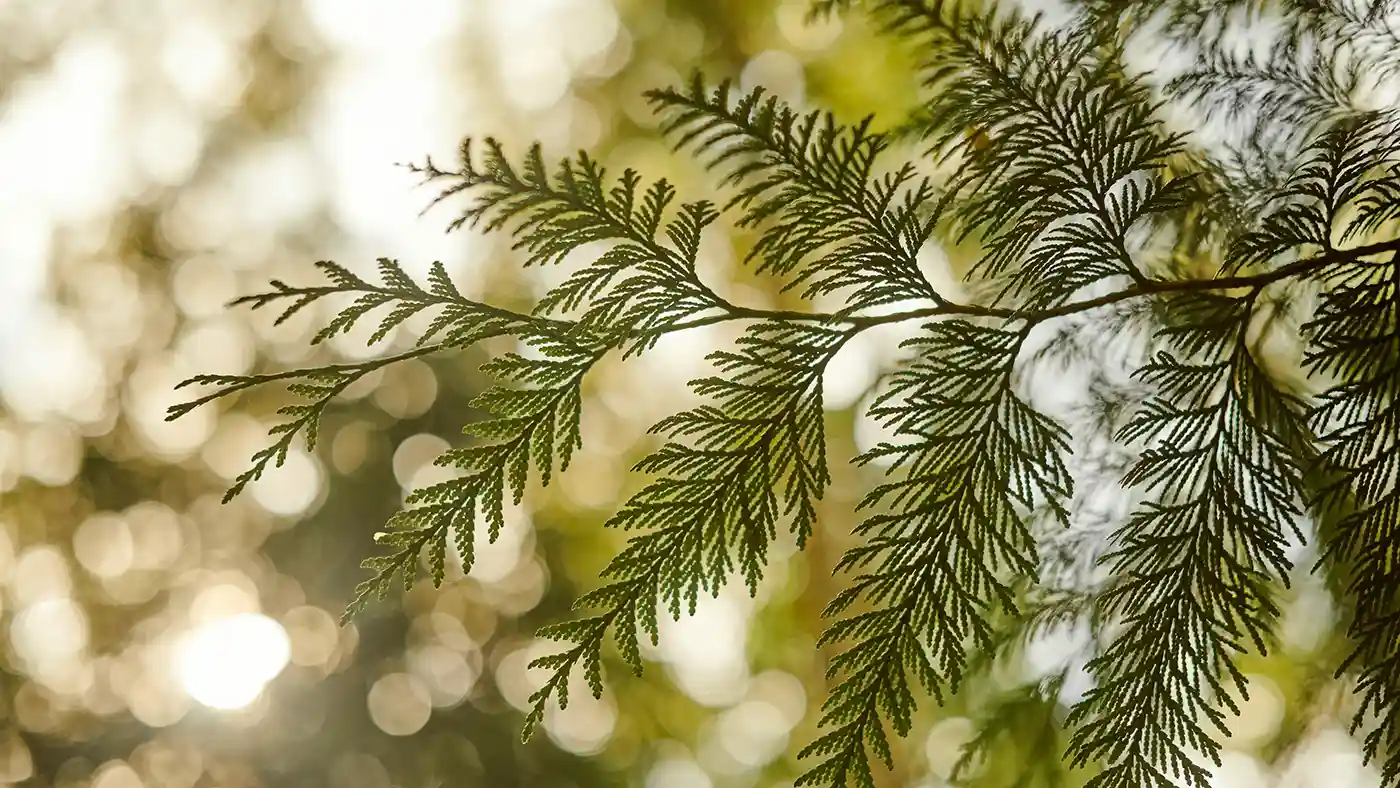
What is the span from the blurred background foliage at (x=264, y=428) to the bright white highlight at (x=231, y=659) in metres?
0.01

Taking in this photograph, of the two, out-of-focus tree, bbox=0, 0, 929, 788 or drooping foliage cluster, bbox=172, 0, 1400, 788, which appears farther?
out-of-focus tree, bbox=0, 0, 929, 788

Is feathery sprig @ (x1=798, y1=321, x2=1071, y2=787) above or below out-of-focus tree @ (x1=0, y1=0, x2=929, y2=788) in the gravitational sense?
below

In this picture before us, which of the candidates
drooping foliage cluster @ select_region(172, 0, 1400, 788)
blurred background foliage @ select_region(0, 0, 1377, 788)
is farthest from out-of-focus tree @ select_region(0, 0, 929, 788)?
drooping foliage cluster @ select_region(172, 0, 1400, 788)

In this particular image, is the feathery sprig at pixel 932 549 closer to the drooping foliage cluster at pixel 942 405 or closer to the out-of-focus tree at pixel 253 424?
the drooping foliage cluster at pixel 942 405

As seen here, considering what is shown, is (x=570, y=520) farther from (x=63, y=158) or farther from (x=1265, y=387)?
(x=1265, y=387)

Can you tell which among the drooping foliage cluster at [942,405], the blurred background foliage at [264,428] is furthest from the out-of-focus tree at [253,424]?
the drooping foliage cluster at [942,405]

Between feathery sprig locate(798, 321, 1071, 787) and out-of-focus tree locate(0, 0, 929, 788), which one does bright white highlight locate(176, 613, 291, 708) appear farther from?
feathery sprig locate(798, 321, 1071, 787)

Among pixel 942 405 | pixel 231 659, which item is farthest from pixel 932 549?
pixel 231 659

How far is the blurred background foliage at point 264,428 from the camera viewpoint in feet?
10.0

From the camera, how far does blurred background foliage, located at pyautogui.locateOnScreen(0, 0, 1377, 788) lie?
3.05m

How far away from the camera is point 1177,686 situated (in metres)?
0.64

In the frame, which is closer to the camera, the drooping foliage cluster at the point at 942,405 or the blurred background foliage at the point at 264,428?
the drooping foliage cluster at the point at 942,405

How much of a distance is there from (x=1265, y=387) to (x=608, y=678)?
2.59m

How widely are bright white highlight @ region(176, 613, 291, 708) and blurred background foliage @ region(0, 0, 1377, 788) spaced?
1cm
